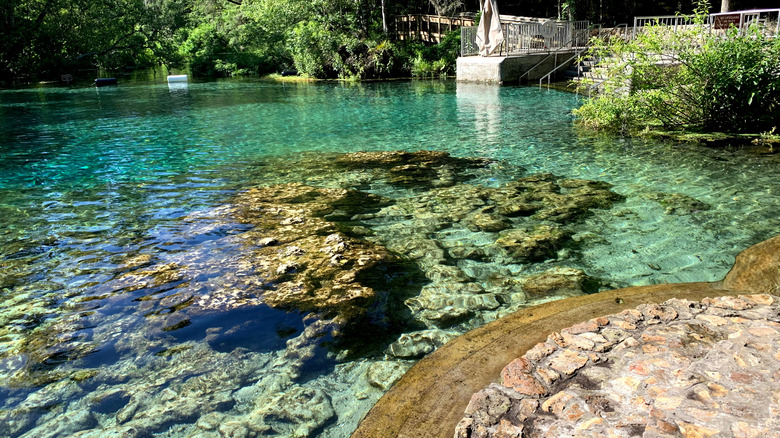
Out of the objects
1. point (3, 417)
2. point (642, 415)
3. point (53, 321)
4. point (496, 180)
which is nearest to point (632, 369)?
point (642, 415)

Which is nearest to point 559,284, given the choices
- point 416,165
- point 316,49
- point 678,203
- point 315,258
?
point 315,258

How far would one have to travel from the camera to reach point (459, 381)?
3482mm

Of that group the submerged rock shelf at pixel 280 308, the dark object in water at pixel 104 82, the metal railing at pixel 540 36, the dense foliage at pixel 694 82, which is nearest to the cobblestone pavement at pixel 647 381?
the submerged rock shelf at pixel 280 308

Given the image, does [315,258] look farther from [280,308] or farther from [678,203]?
[678,203]

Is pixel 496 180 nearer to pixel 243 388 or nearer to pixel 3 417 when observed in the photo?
pixel 243 388

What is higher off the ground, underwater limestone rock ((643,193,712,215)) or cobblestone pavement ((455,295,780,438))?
cobblestone pavement ((455,295,780,438))

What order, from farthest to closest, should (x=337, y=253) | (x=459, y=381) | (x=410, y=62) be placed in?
1. (x=410, y=62)
2. (x=337, y=253)
3. (x=459, y=381)

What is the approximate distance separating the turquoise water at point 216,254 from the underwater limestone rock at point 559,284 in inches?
6.5

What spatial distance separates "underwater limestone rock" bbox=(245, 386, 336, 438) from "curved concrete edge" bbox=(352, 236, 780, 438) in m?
0.35

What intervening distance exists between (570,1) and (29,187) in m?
28.4

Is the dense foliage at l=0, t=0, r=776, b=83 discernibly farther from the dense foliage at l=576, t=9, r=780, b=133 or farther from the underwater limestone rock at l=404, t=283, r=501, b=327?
the underwater limestone rock at l=404, t=283, r=501, b=327

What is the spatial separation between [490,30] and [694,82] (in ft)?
50.0

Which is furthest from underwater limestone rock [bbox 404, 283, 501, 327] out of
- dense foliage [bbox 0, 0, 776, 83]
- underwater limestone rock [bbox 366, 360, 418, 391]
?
dense foliage [bbox 0, 0, 776, 83]

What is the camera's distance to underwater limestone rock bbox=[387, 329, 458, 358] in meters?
4.08
